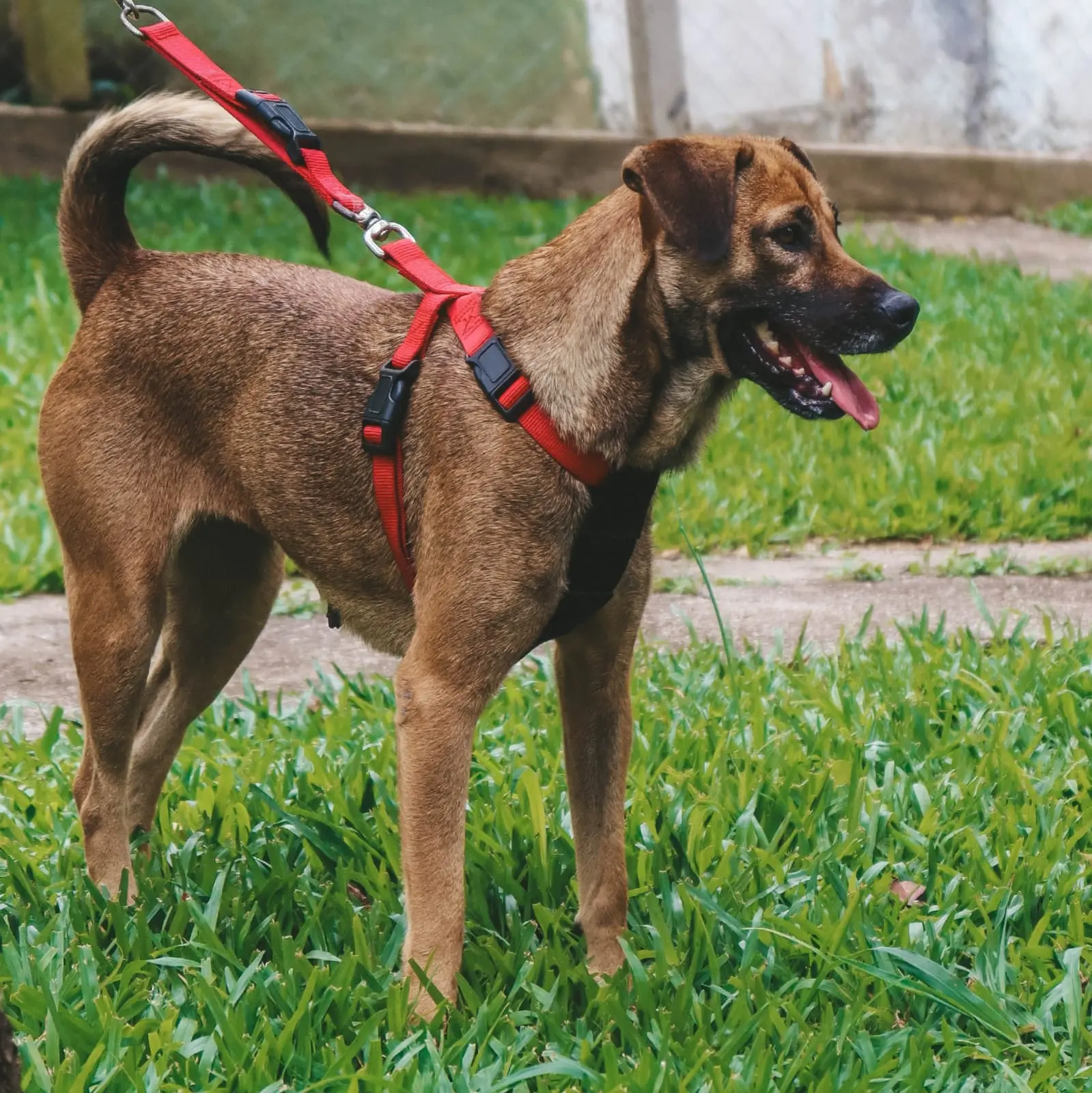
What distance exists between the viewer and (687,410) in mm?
2859

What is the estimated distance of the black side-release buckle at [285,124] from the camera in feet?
10.8

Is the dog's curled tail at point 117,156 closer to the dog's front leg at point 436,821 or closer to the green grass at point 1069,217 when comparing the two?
the dog's front leg at point 436,821

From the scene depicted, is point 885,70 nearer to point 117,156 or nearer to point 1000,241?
point 1000,241

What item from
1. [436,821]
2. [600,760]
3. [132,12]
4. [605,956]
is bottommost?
[605,956]

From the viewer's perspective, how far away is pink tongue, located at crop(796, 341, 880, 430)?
2.75 m

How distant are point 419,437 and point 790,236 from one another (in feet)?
2.57

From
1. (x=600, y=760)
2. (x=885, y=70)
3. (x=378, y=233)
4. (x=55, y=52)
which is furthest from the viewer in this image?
(x=885, y=70)

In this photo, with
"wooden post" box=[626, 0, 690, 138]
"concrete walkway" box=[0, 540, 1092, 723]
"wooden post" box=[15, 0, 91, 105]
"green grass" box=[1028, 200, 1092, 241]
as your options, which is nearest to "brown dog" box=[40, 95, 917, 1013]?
"concrete walkway" box=[0, 540, 1092, 723]

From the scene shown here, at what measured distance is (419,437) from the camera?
3014 millimetres

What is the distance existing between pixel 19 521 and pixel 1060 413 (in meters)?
4.08

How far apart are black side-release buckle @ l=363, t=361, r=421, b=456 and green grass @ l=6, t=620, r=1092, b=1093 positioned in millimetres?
891

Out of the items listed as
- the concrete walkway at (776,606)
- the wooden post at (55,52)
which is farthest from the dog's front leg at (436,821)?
the wooden post at (55,52)

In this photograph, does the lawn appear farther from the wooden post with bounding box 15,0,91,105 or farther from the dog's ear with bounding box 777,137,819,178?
Result: the dog's ear with bounding box 777,137,819,178

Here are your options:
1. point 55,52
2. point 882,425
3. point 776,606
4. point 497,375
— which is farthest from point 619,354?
point 55,52
